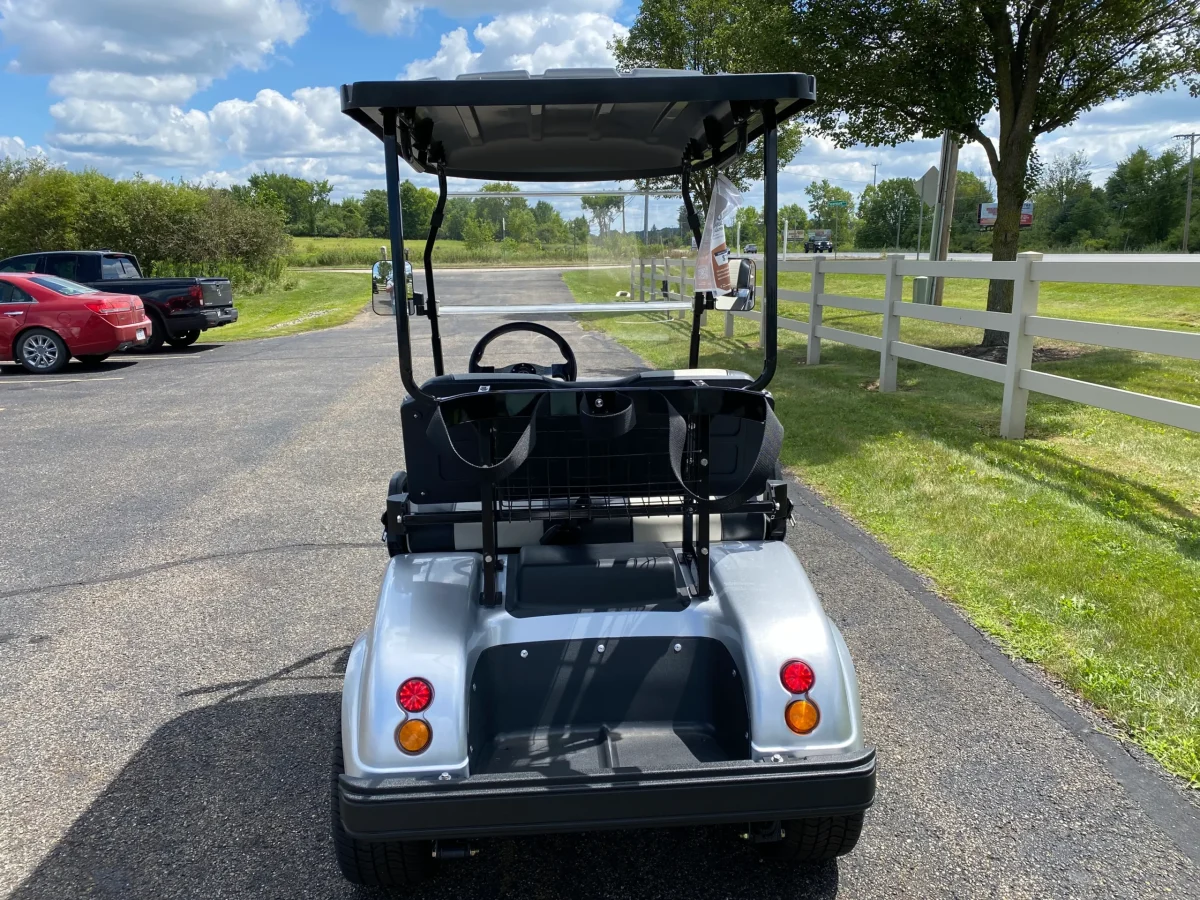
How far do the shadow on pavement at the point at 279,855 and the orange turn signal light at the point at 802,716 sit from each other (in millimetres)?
549

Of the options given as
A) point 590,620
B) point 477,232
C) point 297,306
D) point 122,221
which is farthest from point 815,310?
point 122,221

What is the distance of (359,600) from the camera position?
4605 mm

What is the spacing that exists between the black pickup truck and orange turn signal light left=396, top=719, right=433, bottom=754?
16180 millimetres

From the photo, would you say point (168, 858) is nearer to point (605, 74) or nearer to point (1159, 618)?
point (605, 74)

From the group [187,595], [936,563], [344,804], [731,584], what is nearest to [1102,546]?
[936,563]

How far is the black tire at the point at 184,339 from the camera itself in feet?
55.2

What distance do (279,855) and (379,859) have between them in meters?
0.51

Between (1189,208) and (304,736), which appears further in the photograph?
(1189,208)

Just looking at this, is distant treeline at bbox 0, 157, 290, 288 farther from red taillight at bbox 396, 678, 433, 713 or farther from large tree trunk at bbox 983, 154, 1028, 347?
red taillight at bbox 396, 678, 433, 713

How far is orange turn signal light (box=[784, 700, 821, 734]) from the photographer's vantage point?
89.7 inches

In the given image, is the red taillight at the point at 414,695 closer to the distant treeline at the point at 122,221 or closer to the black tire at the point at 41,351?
the black tire at the point at 41,351

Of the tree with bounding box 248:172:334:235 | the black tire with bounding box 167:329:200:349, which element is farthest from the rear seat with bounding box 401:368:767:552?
the tree with bounding box 248:172:334:235

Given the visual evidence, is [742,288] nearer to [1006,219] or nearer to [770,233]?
[770,233]

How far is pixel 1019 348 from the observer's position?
7.39 m
